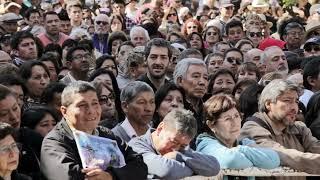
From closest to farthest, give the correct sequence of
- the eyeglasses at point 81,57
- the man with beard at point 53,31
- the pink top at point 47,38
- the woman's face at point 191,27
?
the eyeglasses at point 81,57, the pink top at point 47,38, the man with beard at point 53,31, the woman's face at point 191,27

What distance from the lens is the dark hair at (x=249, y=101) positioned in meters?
6.73

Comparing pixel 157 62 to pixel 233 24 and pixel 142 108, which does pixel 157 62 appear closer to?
pixel 142 108

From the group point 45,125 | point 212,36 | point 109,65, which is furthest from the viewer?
point 212,36

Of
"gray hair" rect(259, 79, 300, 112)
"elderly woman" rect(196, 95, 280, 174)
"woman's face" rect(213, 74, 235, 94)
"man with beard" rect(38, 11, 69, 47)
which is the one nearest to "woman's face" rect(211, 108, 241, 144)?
"elderly woman" rect(196, 95, 280, 174)

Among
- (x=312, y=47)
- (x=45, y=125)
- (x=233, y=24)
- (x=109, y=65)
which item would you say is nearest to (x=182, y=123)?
(x=45, y=125)

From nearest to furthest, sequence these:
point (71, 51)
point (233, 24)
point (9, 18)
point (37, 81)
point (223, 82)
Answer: point (37, 81) → point (223, 82) → point (71, 51) → point (9, 18) → point (233, 24)

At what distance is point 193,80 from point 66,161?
122 inches

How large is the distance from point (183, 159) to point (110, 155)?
1.62ft

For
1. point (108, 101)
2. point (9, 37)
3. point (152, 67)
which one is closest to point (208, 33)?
point (9, 37)

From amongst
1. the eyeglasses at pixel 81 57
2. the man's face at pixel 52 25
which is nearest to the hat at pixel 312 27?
the man's face at pixel 52 25

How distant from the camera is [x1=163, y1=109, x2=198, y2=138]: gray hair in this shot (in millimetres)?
5062

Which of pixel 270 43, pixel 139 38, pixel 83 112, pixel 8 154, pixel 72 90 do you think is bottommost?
pixel 270 43

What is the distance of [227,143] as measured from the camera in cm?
548

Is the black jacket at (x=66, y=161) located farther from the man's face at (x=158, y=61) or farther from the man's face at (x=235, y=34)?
the man's face at (x=235, y=34)
